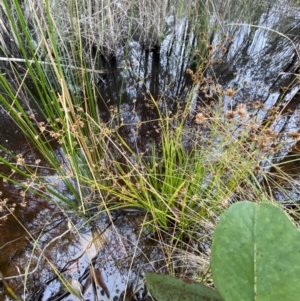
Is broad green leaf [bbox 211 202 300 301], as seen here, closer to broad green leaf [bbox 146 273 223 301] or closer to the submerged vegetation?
broad green leaf [bbox 146 273 223 301]

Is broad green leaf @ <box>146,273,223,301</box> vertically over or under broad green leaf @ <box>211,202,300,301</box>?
under

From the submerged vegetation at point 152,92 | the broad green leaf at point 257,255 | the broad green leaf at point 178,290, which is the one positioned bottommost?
the submerged vegetation at point 152,92

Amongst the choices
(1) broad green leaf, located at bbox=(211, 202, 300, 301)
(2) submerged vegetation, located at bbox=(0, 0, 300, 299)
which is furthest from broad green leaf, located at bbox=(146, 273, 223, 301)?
(2) submerged vegetation, located at bbox=(0, 0, 300, 299)

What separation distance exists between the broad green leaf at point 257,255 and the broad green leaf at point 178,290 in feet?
0.47

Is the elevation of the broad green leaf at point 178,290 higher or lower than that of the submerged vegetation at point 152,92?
higher

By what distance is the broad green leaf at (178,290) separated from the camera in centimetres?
56

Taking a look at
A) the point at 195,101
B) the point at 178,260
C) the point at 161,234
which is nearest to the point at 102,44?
the point at 195,101

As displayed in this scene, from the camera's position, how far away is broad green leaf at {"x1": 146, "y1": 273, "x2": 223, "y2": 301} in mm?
556

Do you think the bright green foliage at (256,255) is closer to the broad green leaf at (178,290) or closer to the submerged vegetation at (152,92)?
the broad green leaf at (178,290)

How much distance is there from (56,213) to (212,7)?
5.82ft

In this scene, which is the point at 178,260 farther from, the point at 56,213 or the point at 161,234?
the point at 56,213

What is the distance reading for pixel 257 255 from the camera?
406 mm

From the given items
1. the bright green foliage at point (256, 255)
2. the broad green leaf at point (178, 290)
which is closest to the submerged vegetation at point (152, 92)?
the broad green leaf at point (178, 290)

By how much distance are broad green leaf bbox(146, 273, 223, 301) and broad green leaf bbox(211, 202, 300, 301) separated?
14 centimetres
